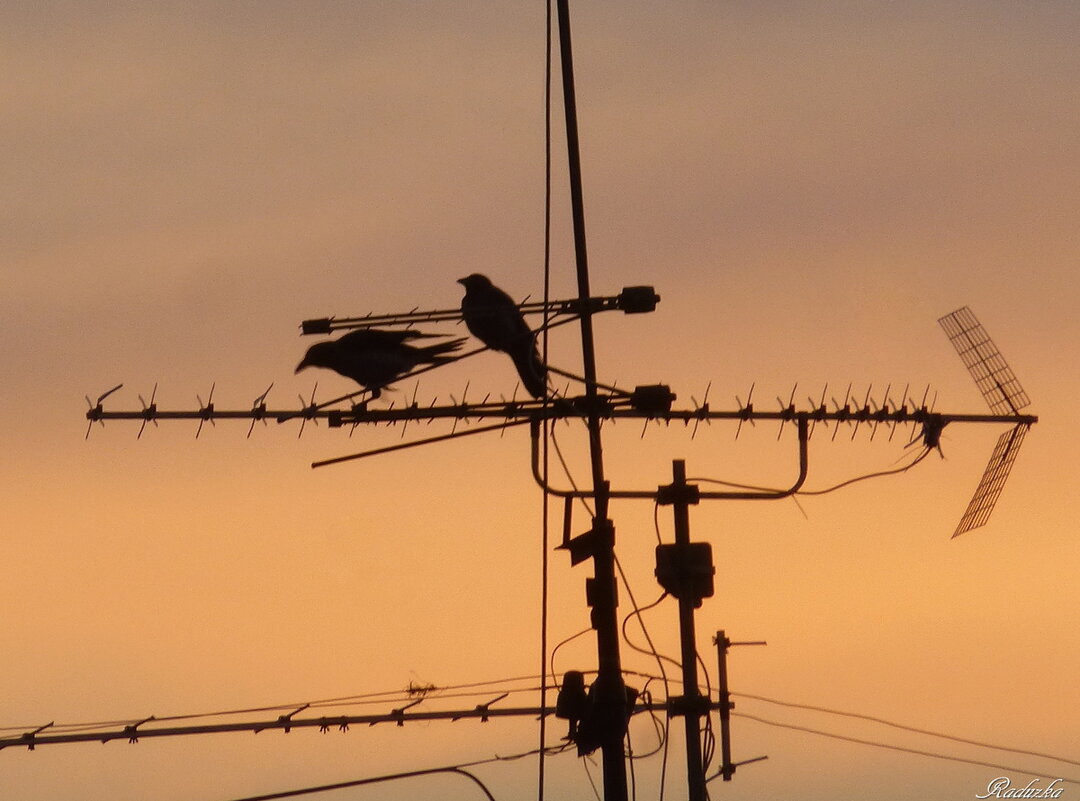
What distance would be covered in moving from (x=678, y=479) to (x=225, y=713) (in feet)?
10.9

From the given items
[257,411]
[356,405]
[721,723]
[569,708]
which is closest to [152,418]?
[257,411]

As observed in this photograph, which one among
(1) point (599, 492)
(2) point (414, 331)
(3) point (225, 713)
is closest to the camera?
(1) point (599, 492)

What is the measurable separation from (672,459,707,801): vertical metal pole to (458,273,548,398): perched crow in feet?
3.67

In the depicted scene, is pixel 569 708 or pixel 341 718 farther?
pixel 341 718

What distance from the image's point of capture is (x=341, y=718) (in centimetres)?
1018

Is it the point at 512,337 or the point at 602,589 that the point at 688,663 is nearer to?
the point at 602,589

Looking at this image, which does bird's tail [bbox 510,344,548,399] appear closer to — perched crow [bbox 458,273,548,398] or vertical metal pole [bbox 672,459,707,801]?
perched crow [bbox 458,273,548,398]

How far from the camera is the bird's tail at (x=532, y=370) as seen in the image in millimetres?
9398

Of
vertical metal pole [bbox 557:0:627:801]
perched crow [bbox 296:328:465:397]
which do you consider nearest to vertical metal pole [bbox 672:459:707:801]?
vertical metal pole [bbox 557:0:627:801]

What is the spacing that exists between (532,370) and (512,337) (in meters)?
0.91

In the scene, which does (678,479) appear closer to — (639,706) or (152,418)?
(639,706)

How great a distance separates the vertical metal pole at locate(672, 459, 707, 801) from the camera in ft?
32.3

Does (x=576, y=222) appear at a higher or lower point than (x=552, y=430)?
higher

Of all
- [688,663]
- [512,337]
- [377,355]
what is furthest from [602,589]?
[377,355]
